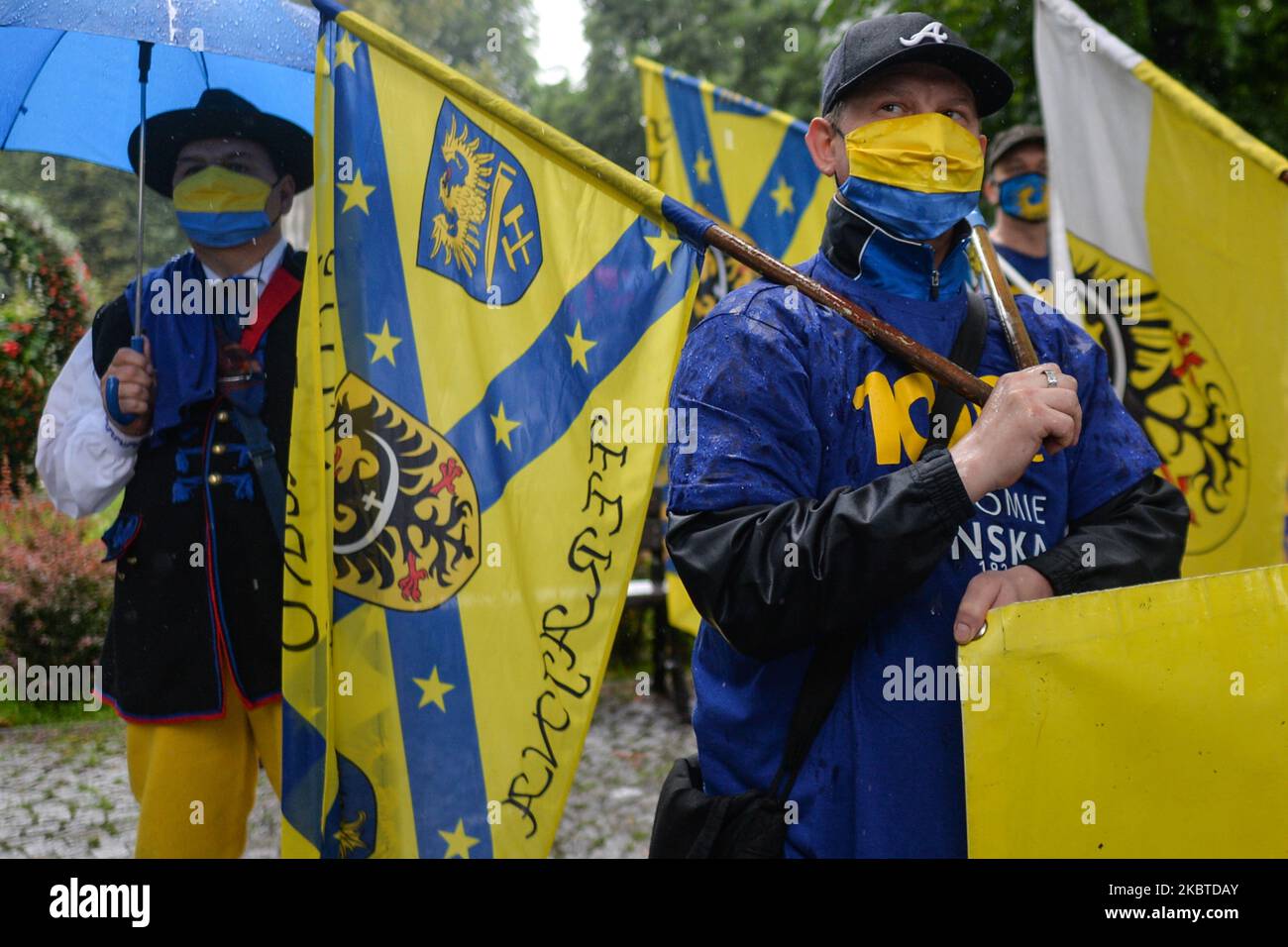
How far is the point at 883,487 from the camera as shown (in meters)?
1.89

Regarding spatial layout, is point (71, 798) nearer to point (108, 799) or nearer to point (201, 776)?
point (108, 799)

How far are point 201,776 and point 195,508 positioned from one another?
0.62 m

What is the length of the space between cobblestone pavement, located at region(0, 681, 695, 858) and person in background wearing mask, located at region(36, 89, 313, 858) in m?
1.54

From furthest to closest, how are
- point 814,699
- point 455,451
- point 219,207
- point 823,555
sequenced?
point 219,207 < point 455,451 < point 814,699 < point 823,555

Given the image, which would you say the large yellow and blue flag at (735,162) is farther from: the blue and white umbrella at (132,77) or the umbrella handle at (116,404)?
the umbrella handle at (116,404)

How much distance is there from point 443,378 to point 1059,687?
4.57 ft

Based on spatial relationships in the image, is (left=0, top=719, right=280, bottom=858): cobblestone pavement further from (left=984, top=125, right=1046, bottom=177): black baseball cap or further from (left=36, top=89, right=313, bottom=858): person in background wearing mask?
(left=984, top=125, right=1046, bottom=177): black baseball cap

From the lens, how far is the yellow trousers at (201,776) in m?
3.11

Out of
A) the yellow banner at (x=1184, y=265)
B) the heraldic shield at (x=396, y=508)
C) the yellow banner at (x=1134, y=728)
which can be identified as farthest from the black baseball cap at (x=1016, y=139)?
the yellow banner at (x=1134, y=728)

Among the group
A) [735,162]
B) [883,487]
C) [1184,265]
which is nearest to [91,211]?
[735,162]

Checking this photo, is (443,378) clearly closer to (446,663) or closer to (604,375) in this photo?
(604,375)
